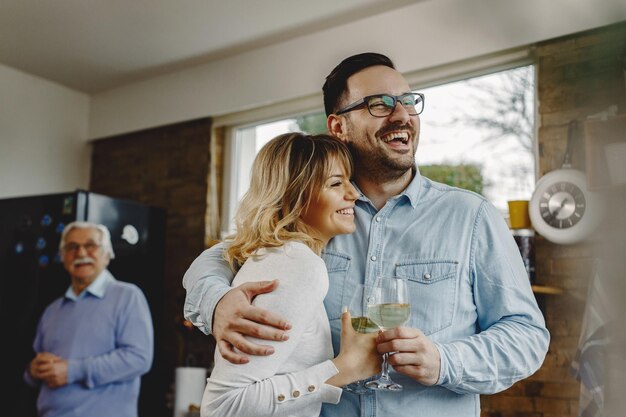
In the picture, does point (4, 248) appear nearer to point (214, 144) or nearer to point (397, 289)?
point (214, 144)

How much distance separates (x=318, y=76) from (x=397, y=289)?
8.46 feet

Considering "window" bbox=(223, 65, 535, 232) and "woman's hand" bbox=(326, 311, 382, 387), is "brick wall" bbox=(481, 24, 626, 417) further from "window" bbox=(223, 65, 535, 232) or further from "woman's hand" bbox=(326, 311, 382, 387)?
"woman's hand" bbox=(326, 311, 382, 387)

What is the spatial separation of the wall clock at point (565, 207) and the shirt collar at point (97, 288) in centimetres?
194

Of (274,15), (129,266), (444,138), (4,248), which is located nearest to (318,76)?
(274,15)

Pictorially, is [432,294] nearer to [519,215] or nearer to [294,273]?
[294,273]

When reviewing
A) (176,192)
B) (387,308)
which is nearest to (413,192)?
(387,308)

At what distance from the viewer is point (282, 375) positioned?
113cm

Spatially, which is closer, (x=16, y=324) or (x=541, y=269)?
(x=541, y=269)

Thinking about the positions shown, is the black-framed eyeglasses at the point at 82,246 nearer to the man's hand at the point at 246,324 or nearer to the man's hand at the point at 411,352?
the man's hand at the point at 246,324

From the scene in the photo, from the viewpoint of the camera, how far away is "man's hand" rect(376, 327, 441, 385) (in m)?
1.09

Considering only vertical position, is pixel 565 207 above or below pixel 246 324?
above

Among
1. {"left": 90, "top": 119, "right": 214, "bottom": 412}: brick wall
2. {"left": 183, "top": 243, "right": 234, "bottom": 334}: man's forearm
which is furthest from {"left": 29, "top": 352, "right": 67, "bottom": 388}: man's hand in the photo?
{"left": 183, "top": 243, "right": 234, "bottom": 334}: man's forearm

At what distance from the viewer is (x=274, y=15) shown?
3.43m

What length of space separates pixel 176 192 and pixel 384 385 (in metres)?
3.20
